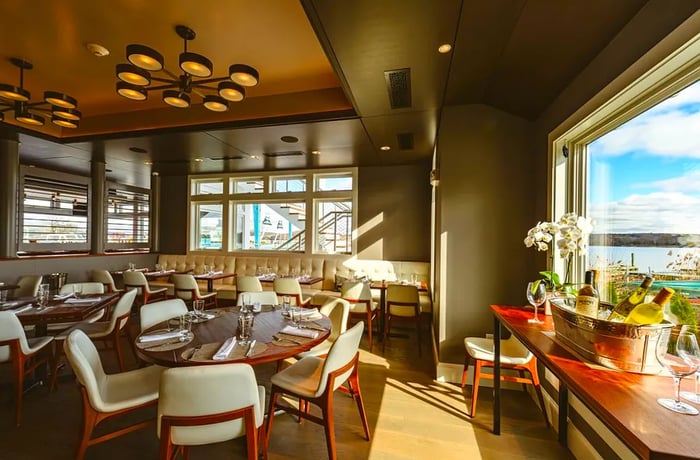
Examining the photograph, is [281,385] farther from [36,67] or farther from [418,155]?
[36,67]

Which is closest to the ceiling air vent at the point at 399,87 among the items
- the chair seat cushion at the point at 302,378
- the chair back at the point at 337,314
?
the chair back at the point at 337,314

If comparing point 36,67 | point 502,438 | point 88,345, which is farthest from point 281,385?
point 36,67

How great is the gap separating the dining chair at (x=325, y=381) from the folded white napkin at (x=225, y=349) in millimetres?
381

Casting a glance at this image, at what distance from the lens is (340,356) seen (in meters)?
1.78

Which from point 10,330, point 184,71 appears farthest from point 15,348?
point 184,71

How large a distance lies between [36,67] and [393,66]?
4.04 metres

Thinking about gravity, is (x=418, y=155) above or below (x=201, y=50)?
below

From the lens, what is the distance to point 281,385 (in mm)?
1904

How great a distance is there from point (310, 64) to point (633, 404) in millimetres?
3521

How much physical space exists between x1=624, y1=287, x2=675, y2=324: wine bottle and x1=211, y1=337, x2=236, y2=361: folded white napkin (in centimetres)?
196

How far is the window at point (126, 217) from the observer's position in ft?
26.2

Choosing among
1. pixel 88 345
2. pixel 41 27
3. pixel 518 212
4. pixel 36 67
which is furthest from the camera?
pixel 36 67

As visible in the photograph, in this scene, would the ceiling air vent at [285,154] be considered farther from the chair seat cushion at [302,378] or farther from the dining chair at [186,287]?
the chair seat cushion at [302,378]

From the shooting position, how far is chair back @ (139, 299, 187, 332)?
2.36 metres
